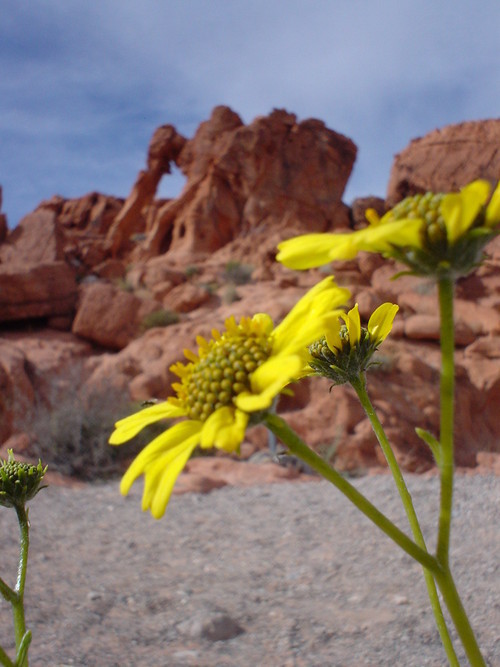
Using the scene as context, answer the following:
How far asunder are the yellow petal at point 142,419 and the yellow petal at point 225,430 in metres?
0.13

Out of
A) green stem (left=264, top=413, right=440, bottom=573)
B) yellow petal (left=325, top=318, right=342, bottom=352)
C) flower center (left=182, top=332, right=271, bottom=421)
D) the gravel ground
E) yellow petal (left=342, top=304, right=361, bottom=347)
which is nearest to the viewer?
green stem (left=264, top=413, right=440, bottom=573)

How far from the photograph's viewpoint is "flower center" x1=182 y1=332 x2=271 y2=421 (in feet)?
2.92

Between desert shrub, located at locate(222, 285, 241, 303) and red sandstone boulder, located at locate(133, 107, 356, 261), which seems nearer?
desert shrub, located at locate(222, 285, 241, 303)

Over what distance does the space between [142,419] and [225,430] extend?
0.29 m

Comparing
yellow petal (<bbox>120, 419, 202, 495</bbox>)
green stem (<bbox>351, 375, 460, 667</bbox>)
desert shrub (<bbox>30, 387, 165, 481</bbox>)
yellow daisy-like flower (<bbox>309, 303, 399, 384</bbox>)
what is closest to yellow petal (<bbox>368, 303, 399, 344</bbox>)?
yellow daisy-like flower (<bbox>309, 303, 399, 384</bbox>)

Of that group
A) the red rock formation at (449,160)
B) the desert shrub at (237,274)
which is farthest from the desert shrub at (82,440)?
the red rock formation at (449,160)

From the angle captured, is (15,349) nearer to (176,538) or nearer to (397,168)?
(176,538)

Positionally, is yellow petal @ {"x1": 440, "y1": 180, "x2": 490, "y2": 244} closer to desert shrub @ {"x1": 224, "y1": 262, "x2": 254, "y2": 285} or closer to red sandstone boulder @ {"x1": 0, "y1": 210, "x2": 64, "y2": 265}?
red sandstone boulder @ {"x1": 0, "y1": 210, "x2": 64, "y2": 265}

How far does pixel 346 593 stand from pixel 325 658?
87 centimetres

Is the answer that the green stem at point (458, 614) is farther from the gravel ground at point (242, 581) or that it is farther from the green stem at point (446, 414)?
the gravel ground at point (242, 581)

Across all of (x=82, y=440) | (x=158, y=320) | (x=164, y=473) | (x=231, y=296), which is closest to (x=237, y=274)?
(x=231, y=296)

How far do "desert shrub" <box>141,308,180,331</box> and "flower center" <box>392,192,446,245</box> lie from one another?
11412 mm

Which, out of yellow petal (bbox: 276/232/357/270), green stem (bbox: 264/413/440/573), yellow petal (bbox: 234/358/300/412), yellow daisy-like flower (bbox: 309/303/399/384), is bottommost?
green stem (bbox: 264/413/440/573)

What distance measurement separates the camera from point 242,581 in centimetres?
369
